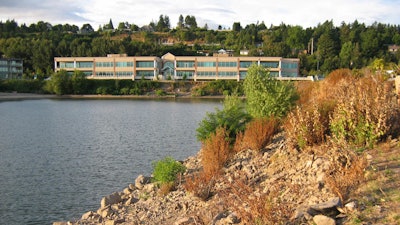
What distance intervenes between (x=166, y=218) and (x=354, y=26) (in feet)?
492

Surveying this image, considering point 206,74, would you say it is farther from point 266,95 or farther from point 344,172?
point 344,172

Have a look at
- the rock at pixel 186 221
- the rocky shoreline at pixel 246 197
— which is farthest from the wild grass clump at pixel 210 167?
the rock at pixel 186 221

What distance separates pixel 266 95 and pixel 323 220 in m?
11.6

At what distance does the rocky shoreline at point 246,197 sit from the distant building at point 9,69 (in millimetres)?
107059

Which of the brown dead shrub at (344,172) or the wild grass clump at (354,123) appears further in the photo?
the wild grass clump at (354,123)

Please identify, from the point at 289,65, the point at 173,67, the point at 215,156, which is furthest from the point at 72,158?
the point at 289,65

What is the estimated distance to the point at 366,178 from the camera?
8320mm

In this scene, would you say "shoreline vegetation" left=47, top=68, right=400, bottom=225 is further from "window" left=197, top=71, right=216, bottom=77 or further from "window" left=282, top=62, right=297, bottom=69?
"window" left=282, top=62, right=297, bottom=69

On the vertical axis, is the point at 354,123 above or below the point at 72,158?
above

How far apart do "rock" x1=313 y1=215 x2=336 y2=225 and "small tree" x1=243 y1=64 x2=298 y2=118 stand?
10379 mm

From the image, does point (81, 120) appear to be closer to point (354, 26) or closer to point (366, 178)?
point (366, 178)

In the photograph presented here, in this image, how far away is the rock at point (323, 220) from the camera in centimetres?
672

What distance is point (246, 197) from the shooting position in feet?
25.8

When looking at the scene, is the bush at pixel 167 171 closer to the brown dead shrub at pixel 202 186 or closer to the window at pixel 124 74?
the brown dead shrub at pixel 202 186
